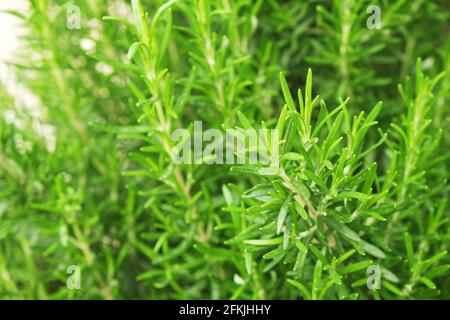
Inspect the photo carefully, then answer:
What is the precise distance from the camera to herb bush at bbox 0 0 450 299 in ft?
1.71

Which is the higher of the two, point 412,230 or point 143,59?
point 143,59

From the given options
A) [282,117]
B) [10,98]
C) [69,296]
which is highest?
[10,98]

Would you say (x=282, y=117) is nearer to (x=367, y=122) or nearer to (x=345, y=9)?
(x=367, y=122)

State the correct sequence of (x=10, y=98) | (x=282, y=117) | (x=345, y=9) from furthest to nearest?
(x=10, y=98)
(x=345, y=9)
(x=282, y=117)

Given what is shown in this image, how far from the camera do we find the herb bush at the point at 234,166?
0.52 metres

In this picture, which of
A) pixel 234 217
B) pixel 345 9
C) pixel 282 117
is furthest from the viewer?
pixel 345 9

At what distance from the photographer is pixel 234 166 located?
479 mm

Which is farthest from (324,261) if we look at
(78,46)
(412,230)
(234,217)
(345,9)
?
(78,46)

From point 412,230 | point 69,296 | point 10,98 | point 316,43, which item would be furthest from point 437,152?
point 10,98

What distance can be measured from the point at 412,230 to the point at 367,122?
0.81 feet

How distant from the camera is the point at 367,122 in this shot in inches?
20.3

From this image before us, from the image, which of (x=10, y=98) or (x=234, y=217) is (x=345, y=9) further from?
(x=10, y=98)

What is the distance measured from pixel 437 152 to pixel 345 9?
211 millimetres

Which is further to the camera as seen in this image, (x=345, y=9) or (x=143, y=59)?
(x=345, y=9)
